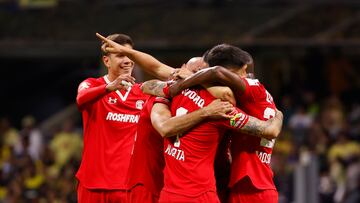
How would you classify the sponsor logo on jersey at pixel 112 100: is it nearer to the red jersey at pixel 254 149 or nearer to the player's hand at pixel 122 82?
the player's hand at pixel 122 82

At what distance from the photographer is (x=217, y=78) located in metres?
8.28

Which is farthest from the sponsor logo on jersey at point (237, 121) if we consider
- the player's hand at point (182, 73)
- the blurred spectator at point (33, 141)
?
the blurred spectator at point (33, 141)

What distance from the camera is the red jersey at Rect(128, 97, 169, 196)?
8.98 meters

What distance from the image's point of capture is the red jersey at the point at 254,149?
28.1 ft

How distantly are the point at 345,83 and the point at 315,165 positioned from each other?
7.97 meters

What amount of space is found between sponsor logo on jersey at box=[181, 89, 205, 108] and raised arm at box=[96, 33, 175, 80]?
85 cm

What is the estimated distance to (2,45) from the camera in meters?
22.9

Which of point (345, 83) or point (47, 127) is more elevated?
point (345, 83)

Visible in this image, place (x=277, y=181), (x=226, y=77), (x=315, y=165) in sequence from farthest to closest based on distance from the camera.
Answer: (x=277, y=181)
(x=315, y=165)
(x=226, y=77)

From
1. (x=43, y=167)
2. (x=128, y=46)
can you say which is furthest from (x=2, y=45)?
(x=128, y=46)

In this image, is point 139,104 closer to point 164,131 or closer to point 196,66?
point 196,66

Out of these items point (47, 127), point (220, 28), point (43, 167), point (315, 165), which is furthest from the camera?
point (47, 127)

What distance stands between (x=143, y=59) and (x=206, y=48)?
11.6 metres

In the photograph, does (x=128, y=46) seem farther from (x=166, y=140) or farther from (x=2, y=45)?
(x=2, y=45)
